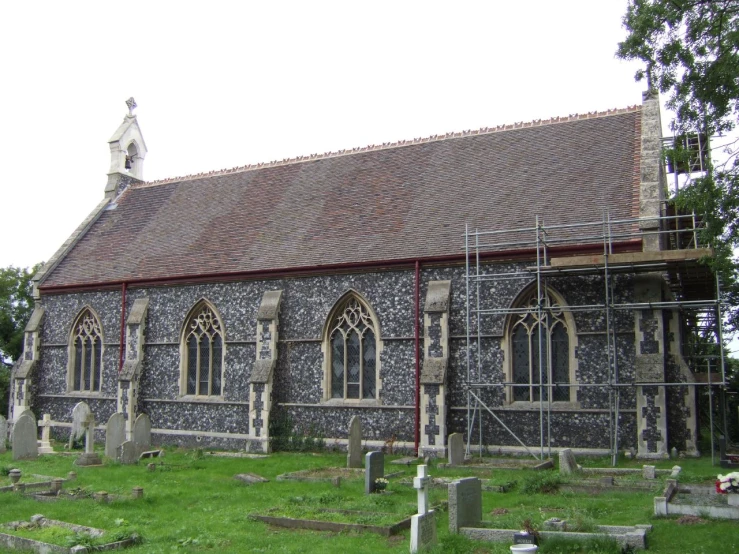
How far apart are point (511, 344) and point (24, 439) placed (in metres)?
A: 12.4

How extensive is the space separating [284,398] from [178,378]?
389 centimetres

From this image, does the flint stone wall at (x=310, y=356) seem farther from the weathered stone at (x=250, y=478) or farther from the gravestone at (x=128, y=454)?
the weathered stone at (x=250, y=478)

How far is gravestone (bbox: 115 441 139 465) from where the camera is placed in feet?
58.0

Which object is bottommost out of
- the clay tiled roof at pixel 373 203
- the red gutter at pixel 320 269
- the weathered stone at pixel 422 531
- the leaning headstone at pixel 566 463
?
the weathered stone at pixel 422 531

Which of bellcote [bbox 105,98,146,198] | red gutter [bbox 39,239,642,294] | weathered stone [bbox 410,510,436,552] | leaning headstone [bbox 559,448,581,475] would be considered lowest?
weathered stone [bbox 410,510,436,552]

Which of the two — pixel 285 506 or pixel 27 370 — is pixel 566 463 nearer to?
pixel 285 506

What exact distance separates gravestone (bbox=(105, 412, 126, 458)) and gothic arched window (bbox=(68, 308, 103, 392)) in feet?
18.9

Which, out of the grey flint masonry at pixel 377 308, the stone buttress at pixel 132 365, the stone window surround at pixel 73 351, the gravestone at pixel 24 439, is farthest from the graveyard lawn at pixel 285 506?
the stone window surround at pixel 73 351

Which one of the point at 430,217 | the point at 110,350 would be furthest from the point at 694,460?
the point at 110,350

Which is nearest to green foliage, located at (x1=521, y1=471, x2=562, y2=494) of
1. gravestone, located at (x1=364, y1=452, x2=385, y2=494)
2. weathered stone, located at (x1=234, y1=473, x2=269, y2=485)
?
gravestone, located at (x1=364, y1=452, x2=385, y2=494)

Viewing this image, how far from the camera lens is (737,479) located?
1039cm

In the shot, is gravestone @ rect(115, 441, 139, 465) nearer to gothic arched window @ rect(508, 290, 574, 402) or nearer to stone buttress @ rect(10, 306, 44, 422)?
gothic arched window @ rect(508, 290, 574, 402)

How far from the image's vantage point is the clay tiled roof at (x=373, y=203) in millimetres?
19438

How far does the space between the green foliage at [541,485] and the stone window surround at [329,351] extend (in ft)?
22.8
